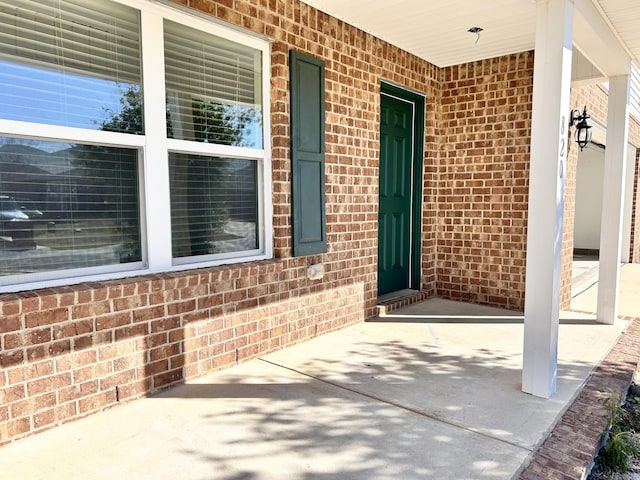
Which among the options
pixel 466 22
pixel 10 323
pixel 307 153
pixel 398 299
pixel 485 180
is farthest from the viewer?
pixel 485 180

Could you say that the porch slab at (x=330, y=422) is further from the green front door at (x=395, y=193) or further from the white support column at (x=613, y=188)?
the green front door at (x=395, y=193)

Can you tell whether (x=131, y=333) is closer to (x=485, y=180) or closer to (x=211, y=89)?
(x=211, y=89)

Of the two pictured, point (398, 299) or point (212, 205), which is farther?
point (398, 299)

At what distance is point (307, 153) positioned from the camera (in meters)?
3.88

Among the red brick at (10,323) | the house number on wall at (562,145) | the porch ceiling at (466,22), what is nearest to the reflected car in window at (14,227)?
the red brick at (10,323)

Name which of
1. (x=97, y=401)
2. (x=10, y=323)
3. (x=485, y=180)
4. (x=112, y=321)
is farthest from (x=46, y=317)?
(x=485, y=180)

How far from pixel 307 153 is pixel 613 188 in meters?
3.17

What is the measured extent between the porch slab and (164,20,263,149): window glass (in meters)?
1.79

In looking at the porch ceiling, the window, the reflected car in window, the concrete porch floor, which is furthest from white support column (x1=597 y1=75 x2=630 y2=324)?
the reflected car in window

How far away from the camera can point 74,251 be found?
2662mm

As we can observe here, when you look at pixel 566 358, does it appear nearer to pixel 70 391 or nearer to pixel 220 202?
pixel 220 202

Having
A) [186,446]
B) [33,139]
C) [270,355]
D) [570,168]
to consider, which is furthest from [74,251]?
[570,168]

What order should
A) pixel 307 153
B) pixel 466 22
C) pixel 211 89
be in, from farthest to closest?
pixel 466 22 → pixel 307 153 → pixel 211 89

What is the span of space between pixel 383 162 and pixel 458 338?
2.17m
